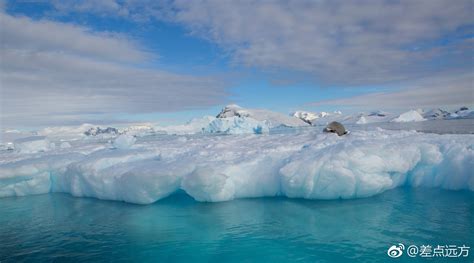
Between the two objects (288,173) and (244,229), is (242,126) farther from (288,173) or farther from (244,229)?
(244,229)

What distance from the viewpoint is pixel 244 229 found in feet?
23.4

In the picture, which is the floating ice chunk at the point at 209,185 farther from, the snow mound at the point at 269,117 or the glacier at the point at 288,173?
the snow mound at the point at 269,117

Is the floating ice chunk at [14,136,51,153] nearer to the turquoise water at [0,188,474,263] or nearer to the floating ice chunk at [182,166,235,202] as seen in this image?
the turquoise water at [0,188,474,263]

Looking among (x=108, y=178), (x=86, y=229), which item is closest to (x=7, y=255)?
(x=86, y=229)

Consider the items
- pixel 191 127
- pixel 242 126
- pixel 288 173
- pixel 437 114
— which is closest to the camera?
pixel 288 173

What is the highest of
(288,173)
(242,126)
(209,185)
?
(242,126)

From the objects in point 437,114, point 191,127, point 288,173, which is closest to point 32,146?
point 288,173

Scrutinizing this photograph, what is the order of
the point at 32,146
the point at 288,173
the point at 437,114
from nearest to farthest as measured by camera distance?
the point at 288,173, the point at 32,146, the point at 437,114

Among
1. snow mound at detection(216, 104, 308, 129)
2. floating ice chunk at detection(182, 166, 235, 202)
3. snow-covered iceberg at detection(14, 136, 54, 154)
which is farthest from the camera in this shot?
snow mound at detection(216, 104, 308, 129)

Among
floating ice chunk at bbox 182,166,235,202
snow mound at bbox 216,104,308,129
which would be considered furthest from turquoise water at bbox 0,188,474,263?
snow mound at bbox 216,104,308,129

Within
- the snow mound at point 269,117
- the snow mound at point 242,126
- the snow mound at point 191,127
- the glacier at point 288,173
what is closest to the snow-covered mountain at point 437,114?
the snow mound at point 269,117

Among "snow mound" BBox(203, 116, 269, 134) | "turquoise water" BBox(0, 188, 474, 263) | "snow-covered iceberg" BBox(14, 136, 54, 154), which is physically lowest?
"turquoise water" BBox(0, 188, 474, 263)

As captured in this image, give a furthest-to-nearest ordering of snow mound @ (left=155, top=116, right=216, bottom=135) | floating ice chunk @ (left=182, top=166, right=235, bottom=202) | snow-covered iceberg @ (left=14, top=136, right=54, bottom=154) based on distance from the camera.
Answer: snow mound @ (left=155, top=116, right=216, bottom=135) → snow-covered iceberg @ (left=14, top=136, right=54, bottom=154) → floating ice chunk @ (left=182, top=166, right=235, bottom=202)

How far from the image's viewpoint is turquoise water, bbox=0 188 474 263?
5961 mm
